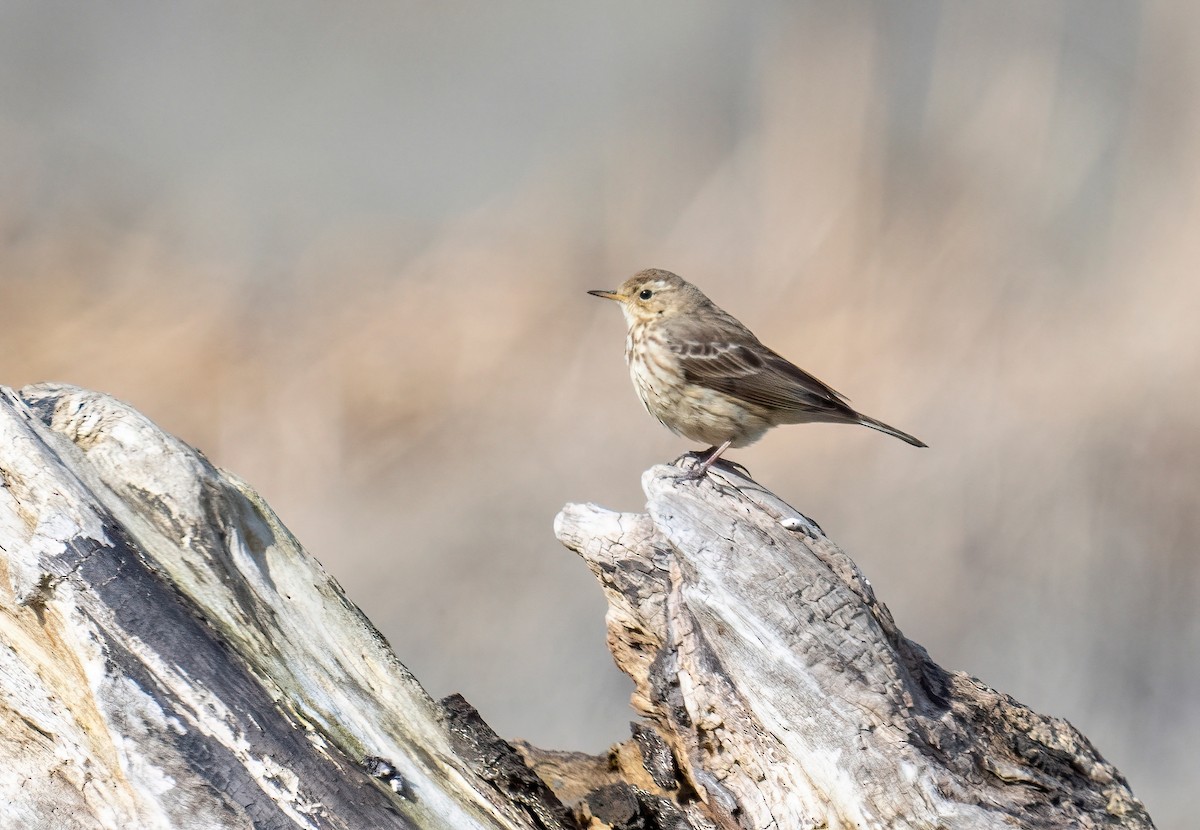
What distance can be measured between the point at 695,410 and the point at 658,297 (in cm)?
80

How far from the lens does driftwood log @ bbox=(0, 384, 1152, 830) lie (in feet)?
8.32

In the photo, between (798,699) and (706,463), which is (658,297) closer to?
(706,463)

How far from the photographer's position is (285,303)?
26.7ft

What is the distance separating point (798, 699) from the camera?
112 inches

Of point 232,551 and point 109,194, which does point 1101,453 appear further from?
point 109,194

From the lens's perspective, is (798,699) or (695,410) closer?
(798,699)

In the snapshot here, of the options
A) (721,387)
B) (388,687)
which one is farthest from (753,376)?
(388,687)

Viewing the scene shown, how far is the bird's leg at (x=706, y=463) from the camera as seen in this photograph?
3.51 metres

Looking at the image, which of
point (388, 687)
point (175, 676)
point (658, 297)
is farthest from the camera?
point (658, 297)

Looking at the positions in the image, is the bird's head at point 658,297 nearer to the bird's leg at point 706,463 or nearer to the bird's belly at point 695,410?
the bird's belly at point 695,410

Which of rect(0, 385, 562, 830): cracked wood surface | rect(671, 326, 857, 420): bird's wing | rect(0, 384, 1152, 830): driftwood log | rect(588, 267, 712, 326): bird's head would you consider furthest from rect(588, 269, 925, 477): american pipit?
rect(0, 385, 562, 830): cracked wood surface

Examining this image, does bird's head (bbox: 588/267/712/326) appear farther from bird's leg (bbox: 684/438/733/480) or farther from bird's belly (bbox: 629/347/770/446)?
bird's leg (bbox: 684/438/733/480)

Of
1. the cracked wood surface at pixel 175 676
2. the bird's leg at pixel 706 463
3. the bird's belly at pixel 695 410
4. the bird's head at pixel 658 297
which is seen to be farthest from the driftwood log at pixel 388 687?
the bird's head at pixel 658 297

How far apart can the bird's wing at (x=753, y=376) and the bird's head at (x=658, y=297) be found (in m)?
0.37
